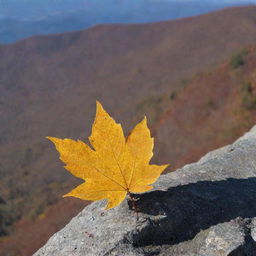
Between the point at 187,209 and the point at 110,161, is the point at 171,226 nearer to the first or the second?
the point at 187,209

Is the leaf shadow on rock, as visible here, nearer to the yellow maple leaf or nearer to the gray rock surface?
the gray rock surface

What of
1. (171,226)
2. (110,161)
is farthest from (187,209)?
(110,161)

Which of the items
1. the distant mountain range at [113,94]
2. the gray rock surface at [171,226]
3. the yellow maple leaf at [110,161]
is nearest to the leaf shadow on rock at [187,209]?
the gray rock surface at [171,226]

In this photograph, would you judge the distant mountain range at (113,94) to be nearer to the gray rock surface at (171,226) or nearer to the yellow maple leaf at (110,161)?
the gray rock surface at (171,226)

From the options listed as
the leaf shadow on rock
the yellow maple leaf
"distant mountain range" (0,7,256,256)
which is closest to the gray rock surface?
the leaf shadow on rock

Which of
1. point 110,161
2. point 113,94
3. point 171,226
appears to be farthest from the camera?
point 113,94
